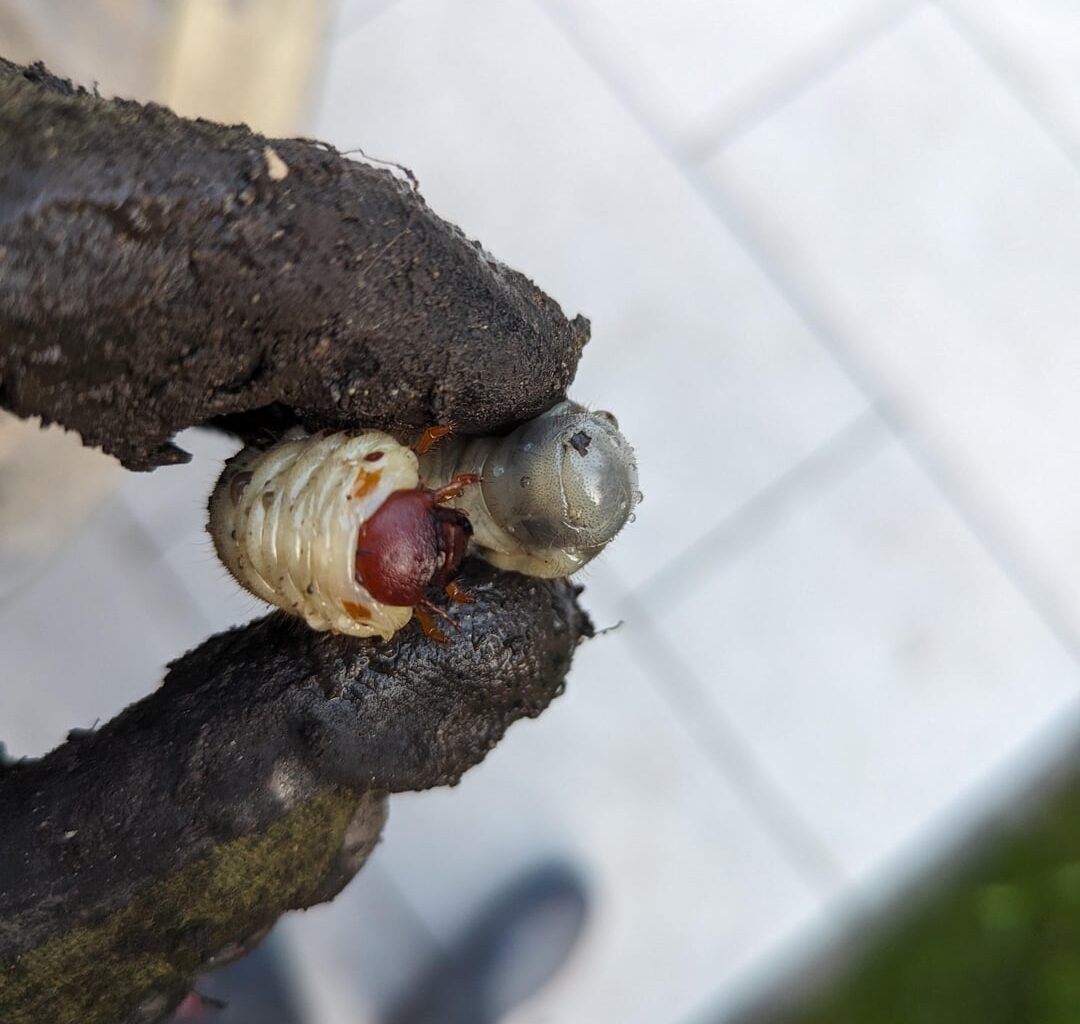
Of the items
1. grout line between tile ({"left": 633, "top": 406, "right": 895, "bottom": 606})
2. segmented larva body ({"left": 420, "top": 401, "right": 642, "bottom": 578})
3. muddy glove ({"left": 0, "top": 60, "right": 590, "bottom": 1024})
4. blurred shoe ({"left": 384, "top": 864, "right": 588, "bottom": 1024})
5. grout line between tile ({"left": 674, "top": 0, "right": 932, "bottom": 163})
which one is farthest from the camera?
grout line between tile ({"left": 674, "top": 0, "right": 932, "bottom": 163})

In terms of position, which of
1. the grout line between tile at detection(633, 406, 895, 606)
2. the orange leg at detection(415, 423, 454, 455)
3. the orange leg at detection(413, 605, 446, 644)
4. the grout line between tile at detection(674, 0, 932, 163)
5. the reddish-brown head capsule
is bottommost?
the grout line between tile at detection(633, 406, 895, 606)

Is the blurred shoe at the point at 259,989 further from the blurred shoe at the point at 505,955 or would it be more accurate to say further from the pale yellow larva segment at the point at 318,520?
the pale yellow larva segment at the point at 318,520

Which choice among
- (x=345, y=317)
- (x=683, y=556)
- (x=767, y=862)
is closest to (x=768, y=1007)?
(x=767, y=862)

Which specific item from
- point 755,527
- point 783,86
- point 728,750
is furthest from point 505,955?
point 783,86

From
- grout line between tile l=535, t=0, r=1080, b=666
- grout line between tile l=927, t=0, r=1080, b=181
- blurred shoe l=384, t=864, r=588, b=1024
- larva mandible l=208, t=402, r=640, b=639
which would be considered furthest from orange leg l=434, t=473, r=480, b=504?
grout line between tile l=927, t=0, r=1080, b=181

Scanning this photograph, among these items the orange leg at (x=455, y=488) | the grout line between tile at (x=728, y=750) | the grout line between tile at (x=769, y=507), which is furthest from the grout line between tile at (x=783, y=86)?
the orange leg at (x=455, y=488)

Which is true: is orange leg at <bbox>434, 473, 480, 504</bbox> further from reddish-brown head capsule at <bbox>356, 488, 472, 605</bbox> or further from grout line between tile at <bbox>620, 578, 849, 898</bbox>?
grout line between tile at <bbox>620, 578, 849, 898</bbox>
